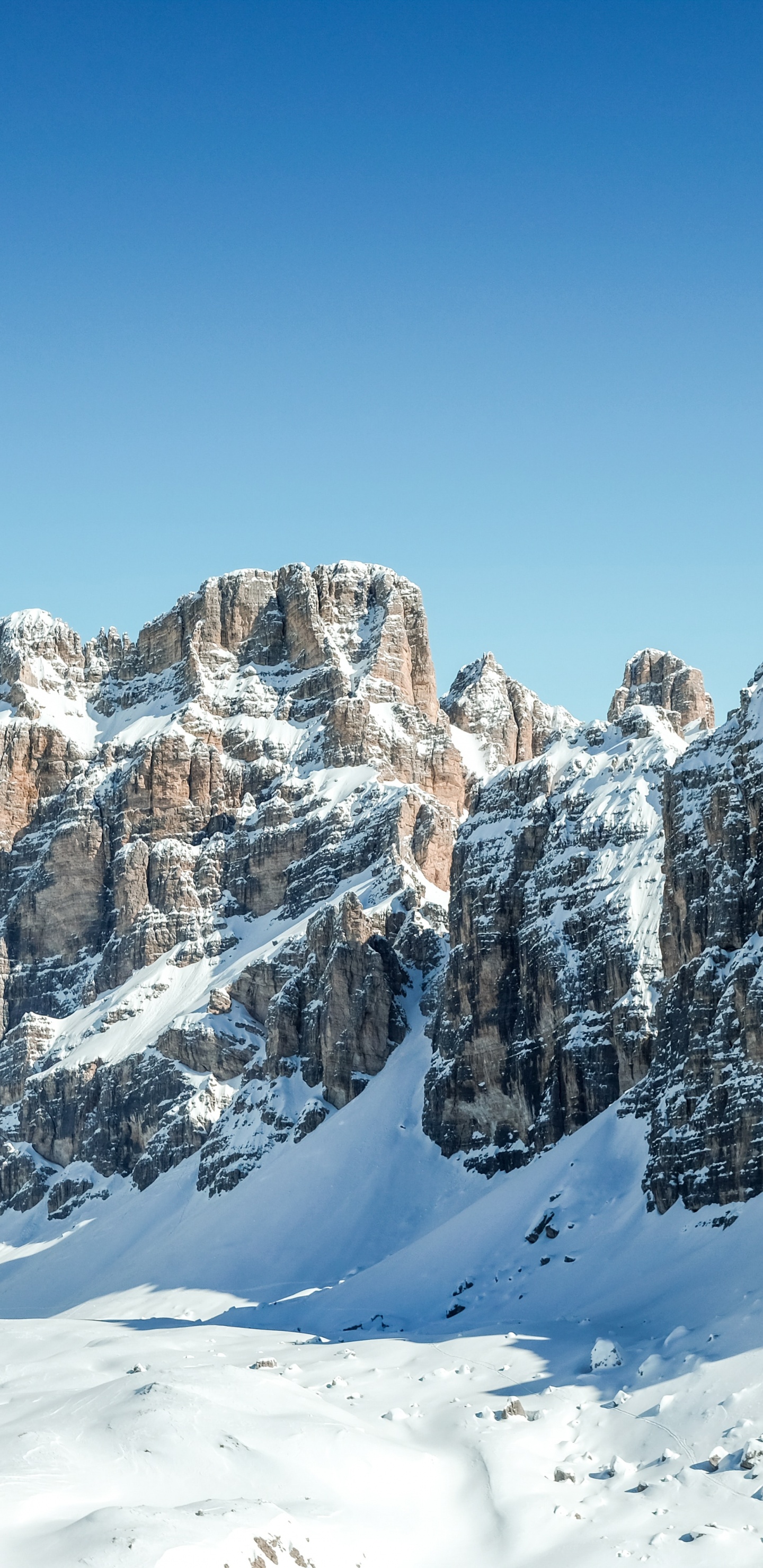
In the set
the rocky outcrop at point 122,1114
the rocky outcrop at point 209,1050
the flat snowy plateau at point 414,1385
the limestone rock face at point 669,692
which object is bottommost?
the flat snowy plateau at point 414,1385

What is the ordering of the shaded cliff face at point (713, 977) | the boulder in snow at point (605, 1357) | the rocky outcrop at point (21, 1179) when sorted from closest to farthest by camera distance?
the boulder in snow at point (605, 1357) → the shaded cliff face at point (713, 977) → the rocky outcrop at point (21, 1179)

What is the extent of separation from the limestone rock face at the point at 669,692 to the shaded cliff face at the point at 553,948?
2733cm

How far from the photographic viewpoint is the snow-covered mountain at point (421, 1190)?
61.9 m

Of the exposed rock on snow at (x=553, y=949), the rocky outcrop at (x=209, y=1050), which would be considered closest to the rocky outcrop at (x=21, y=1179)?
the rocky outcrop at (x=209, y=1050)

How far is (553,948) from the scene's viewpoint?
134875 mm

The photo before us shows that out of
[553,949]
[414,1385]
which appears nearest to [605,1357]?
[414,1385]

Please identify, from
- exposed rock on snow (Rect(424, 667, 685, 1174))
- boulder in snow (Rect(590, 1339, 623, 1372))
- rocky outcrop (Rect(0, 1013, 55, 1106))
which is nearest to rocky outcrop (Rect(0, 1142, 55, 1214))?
rocky outcrop (Rect(0, 1013, 55, 1106))

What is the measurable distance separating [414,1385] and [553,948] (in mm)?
57166

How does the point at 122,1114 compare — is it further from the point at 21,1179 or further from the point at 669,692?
the point at 669,692

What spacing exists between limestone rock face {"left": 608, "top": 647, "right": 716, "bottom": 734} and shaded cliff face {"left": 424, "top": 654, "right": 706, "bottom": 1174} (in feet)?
89.7

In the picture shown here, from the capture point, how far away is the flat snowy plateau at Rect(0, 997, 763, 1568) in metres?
57.5

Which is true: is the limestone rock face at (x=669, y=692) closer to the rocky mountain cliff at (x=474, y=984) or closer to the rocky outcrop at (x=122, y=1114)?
the rocky mountain cliff at (x=474, y=984)

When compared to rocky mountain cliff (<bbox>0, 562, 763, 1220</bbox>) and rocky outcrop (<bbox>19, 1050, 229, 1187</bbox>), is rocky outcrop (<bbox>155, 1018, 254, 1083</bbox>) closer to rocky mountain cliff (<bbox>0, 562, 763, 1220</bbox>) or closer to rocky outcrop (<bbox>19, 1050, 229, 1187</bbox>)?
rocky mountain cliff (<bbox>0, 562, 763, 1220</bbox>)

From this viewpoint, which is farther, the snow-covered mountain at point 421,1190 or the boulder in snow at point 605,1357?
the boulder in snow at point 605,1357
